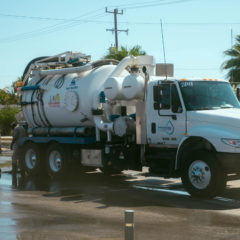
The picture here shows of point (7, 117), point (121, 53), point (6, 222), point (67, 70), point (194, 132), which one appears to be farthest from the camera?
point (7, 117)

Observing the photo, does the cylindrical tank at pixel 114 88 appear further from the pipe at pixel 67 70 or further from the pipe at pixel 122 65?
the pipe at pixel 67 70

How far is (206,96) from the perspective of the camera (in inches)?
460

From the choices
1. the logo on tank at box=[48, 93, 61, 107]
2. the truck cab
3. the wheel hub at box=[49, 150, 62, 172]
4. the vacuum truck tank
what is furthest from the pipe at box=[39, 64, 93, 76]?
the truck cab

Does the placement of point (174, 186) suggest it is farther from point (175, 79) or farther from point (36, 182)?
point (36, 182)

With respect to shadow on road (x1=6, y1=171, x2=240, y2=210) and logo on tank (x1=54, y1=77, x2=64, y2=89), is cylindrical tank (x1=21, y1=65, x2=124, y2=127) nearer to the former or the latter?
logo on tank (x1=54, y1=77, x2=64, y2=89)

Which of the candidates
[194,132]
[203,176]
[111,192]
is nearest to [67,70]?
[111,192]

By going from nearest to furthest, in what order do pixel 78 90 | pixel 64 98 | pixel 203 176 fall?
pixel 203 176 → pixel 78 90 → pixel 64 98

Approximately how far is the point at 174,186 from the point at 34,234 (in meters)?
5.76

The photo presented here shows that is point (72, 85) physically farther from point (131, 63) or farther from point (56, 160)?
point (56, 160)

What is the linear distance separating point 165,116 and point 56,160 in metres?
4.61

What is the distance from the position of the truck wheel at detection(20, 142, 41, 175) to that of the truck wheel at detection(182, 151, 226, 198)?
6038 mm

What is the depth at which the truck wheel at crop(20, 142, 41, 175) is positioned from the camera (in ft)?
52.0

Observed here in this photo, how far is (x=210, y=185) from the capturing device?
1066 centimetres

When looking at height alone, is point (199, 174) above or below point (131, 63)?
below
